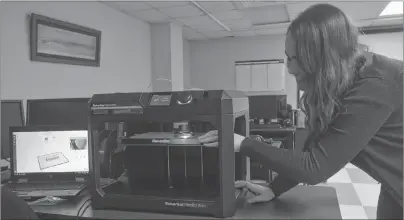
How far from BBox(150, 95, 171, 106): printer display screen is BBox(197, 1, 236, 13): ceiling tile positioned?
349cm

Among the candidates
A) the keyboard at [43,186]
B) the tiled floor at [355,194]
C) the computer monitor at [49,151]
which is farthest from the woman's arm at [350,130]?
the tiled floor at [355,194]

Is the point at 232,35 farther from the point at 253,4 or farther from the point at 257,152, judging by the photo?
the point at 257,152

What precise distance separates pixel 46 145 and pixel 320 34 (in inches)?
48.3

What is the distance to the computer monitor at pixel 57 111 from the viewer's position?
1.76 m

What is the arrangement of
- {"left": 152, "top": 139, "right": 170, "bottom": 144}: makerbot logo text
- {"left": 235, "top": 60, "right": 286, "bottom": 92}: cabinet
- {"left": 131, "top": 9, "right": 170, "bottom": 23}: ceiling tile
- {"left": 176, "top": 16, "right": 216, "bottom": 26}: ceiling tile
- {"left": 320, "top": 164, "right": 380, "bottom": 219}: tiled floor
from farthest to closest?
1. {"left": 235, "top": 60, "right": 286, "bottom": 92}: cabinet
2. {"left": 176, "top": 16, "right": 216, "bottom": 26}: ceiling tile
3. {"left": 131, "top": 9, "right": 170, "bottom": 23}: ceiling tile
4. {"left": 320, "top": 164, "right": 380, "bottom": 219}: tiled floor
5. {"left": 152, "top": 139, "right": 170, "bottom": 144}: makerbot logo text

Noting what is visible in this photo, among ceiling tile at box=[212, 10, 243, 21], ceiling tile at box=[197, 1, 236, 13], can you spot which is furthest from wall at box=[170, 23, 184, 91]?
ceiling tile at box=[197, 1, 236, 13]

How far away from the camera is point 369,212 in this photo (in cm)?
275

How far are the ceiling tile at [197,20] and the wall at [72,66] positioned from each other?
61cm

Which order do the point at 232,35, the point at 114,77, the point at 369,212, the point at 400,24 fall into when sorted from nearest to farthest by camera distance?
the point at 369,212 → the point at 114,77 → the point at 400,24 → the point at 232,35

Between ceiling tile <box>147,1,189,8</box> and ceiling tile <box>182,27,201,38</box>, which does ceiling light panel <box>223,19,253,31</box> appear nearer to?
ceiling tile <box>182,27,201,38</box>

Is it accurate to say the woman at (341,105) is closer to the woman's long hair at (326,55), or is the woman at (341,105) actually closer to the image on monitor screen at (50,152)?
the woman's long hair at (326,55)

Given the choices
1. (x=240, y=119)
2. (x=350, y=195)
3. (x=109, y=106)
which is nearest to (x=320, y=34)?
(x=240, y=119)

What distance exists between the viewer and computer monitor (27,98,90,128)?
1760 mm

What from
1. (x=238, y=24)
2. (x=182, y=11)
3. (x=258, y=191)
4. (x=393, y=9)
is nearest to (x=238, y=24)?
(x=238, y=24)
